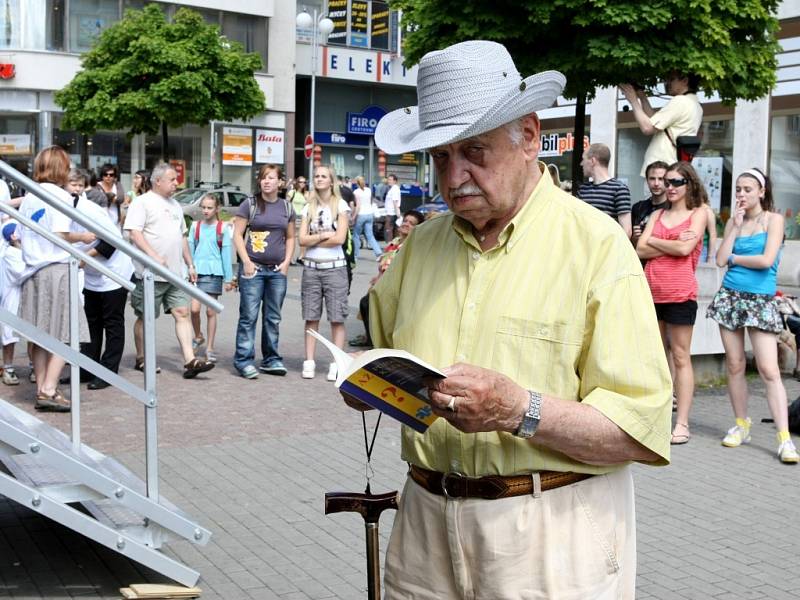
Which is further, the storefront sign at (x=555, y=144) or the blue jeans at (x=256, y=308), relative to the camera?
the storefront sign at (x=555, y=144)

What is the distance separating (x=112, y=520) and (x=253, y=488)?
168cm

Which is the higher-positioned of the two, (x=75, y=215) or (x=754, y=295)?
(x=75, y=215)

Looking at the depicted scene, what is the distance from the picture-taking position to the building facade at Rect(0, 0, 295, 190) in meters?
36.5

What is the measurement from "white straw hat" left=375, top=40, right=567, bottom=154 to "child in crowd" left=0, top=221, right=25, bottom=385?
6.65m

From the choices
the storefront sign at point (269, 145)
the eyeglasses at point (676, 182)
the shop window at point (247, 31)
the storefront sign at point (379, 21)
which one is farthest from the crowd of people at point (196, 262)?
the storefront sign at point (379, 21)

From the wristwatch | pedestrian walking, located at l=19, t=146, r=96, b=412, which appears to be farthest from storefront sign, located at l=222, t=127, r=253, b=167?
the wristwatch

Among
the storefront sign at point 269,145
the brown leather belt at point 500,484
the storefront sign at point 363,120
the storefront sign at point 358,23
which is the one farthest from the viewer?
the storefront sign at point 363,120

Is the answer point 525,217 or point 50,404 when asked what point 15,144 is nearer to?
point 50,404

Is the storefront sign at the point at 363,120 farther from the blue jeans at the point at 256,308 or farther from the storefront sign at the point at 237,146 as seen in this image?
the blue jeans at the point at 256,308

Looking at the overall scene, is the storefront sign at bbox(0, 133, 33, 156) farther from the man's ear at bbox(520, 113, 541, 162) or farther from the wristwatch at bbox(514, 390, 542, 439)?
the wristwatch at bbox(514, 390, 542, 439)

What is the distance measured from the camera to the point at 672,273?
26.1ft

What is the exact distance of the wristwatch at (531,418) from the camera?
228 centimetres

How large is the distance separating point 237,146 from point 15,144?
783 cm

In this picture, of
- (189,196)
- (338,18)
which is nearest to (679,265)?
(189,196)
